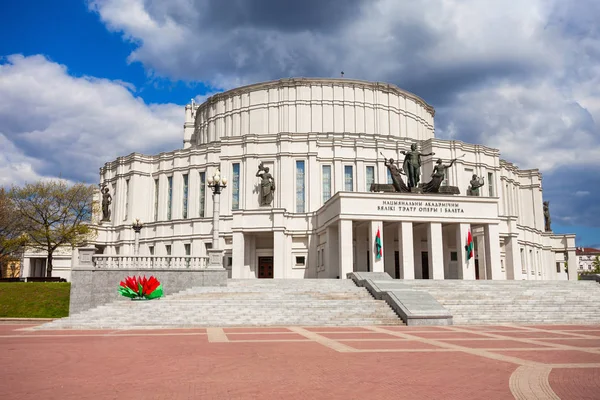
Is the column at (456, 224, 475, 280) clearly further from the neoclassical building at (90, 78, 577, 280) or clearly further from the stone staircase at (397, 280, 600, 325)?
the stone staircase at (397, 280, 600, 325)

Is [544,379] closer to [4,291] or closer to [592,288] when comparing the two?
[592,288]

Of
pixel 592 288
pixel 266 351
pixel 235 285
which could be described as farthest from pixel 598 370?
pixel 592 288

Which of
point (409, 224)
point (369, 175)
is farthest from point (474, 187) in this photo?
point (409, 224)

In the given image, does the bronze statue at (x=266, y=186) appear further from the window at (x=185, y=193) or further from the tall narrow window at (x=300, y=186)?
the window at (x=185, y=193)

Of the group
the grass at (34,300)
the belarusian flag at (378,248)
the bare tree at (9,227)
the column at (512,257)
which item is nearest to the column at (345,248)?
the belarusian flag at (378,248)

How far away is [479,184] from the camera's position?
49.9 metres

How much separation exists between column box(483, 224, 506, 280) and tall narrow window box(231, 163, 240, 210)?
22.8 meters

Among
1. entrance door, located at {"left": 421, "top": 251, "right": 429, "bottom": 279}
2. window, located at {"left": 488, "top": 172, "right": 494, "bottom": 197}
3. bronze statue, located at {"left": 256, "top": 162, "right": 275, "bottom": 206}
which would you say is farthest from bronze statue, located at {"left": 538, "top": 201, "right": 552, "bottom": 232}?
bronze statue, located at {"left": 256, "top": 162, "right": 275, "bottom": 206}

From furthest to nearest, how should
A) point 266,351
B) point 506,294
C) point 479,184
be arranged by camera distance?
1. point 479,184
2. point 506,294
3. point 266,351

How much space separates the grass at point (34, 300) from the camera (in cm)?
3331

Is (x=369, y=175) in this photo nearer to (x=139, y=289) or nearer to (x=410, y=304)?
(x=410, y=304)

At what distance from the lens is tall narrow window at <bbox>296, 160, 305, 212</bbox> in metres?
49.4

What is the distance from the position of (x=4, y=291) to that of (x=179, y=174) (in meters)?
21.9

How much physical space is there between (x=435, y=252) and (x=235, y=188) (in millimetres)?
20710
